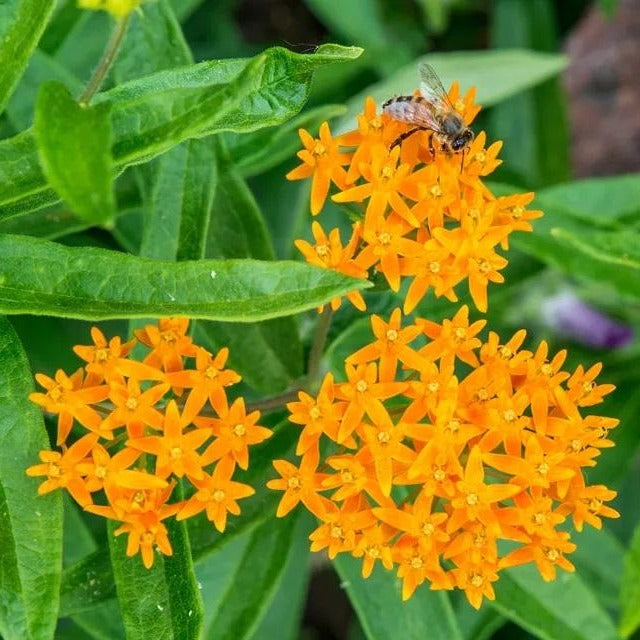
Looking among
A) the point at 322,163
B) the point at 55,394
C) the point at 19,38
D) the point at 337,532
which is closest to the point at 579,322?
the point at 322,163

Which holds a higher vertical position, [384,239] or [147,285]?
[147,285]

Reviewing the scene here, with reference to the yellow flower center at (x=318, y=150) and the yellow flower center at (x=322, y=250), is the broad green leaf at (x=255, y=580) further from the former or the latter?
the yellow flower center at (x=318, y=150)

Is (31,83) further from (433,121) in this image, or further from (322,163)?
(433,121)

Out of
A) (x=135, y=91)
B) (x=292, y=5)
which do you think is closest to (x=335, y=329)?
(x=135, y=91)

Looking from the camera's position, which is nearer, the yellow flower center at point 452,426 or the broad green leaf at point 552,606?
the yellow flower center at point 452,426

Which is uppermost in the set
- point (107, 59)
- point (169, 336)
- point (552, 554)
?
point (107, 59)

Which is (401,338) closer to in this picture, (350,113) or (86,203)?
(86,203)

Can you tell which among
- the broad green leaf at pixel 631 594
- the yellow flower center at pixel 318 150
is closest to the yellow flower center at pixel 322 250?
the yellow flower center at pixel 318 150
